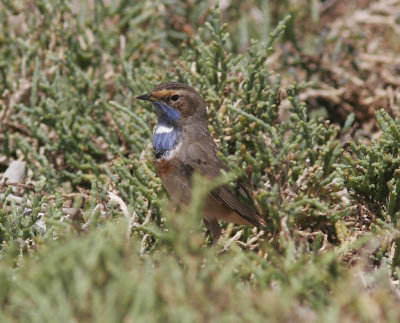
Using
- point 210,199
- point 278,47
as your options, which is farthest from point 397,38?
point 210,199

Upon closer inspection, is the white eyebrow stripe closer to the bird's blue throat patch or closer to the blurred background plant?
the bird's blue throat patch

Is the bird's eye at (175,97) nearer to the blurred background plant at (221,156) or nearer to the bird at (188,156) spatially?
the bird at (188,156)

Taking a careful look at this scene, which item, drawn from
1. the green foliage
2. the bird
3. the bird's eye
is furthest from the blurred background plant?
the bird's eye

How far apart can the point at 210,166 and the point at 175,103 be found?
65 centimetres

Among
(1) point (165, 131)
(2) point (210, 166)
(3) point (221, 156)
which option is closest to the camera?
(3) point (221, 156)

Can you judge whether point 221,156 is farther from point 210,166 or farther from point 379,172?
point 379,172

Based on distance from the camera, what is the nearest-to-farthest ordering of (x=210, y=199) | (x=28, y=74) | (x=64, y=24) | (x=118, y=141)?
(x=210, y=199) < (x=118, y=141) < (x=28, y=74) < (x=64, y=24)

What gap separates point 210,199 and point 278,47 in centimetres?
325

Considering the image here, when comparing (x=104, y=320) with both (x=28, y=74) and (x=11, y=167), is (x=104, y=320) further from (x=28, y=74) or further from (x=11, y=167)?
(x=28, y=74)

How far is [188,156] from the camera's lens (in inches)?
186

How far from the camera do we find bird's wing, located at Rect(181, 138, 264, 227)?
4582mm

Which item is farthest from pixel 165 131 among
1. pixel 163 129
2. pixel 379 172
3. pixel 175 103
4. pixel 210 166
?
pixel 379 172

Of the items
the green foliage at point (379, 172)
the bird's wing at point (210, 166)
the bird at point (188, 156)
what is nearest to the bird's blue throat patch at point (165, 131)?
the bird at point (188, 156)

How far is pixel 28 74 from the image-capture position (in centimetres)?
629
